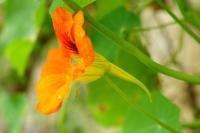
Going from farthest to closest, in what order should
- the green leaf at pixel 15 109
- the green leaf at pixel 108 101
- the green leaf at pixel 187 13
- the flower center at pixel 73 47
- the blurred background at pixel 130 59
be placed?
the green leaf at pixel 15 109, the green leaf at pixel 108 101, the blurred background at pixel 130 59, the green leaf at pixel 187 13, the flower center at pixel 73 47

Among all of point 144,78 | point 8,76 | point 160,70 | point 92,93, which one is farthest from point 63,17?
point 8,76

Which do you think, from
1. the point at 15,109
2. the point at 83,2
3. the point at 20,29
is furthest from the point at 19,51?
the point at 83,2

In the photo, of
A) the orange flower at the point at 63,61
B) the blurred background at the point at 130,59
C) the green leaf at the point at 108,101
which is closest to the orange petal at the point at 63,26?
the orange flower at the point at 63,61

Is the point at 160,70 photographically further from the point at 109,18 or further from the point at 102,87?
the point at 102,87

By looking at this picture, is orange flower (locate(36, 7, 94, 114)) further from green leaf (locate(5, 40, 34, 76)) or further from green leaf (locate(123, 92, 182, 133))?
green leaf (locate(5, 40, 34, 76))

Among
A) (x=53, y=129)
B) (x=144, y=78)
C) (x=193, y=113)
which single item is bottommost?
(x=53, y=129)

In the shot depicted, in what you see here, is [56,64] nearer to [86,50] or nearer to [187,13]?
[86,50]

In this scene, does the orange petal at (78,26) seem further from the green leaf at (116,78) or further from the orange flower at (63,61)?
the green leaf at (116,78)

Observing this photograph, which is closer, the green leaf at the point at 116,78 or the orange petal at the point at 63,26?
the orange petal at the point at 63,26

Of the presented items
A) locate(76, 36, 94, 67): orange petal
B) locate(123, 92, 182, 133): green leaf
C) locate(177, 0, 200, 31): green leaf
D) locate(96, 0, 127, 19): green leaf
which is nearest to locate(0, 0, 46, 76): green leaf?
locate(96, 0, 127, 19): green leaf
